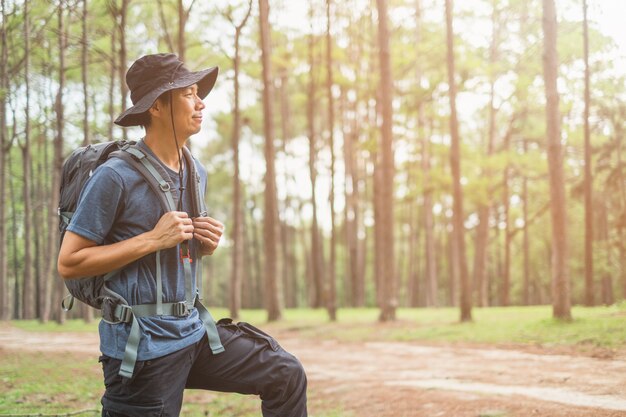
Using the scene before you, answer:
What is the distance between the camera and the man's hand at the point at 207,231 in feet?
9.39

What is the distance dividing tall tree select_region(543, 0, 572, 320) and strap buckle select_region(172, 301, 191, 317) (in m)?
12.0

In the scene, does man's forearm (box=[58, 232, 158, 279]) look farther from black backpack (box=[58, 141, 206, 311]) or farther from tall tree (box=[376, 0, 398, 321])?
tall tree (box=[376, 0, 398, 321])

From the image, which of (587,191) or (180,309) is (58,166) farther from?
(180,309)

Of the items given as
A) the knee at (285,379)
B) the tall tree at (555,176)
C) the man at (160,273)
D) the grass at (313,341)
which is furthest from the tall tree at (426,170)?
the knee at (285,379)

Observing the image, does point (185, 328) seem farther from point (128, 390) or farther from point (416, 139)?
point (416, 139)

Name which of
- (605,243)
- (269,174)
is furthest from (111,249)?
(605,243)

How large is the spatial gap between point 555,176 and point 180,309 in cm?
1251

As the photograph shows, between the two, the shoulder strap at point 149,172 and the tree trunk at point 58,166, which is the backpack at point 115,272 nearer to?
the shoulder strap at point 149,172

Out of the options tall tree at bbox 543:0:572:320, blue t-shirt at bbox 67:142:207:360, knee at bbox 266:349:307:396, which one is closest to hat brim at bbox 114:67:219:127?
blue t-shirt at bbox 67:142:207:360

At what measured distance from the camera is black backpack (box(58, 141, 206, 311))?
2.76 metres

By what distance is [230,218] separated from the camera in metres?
49.9

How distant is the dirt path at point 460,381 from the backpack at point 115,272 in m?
4.04

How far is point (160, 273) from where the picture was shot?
8.96 feet

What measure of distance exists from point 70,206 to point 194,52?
21064 mm
